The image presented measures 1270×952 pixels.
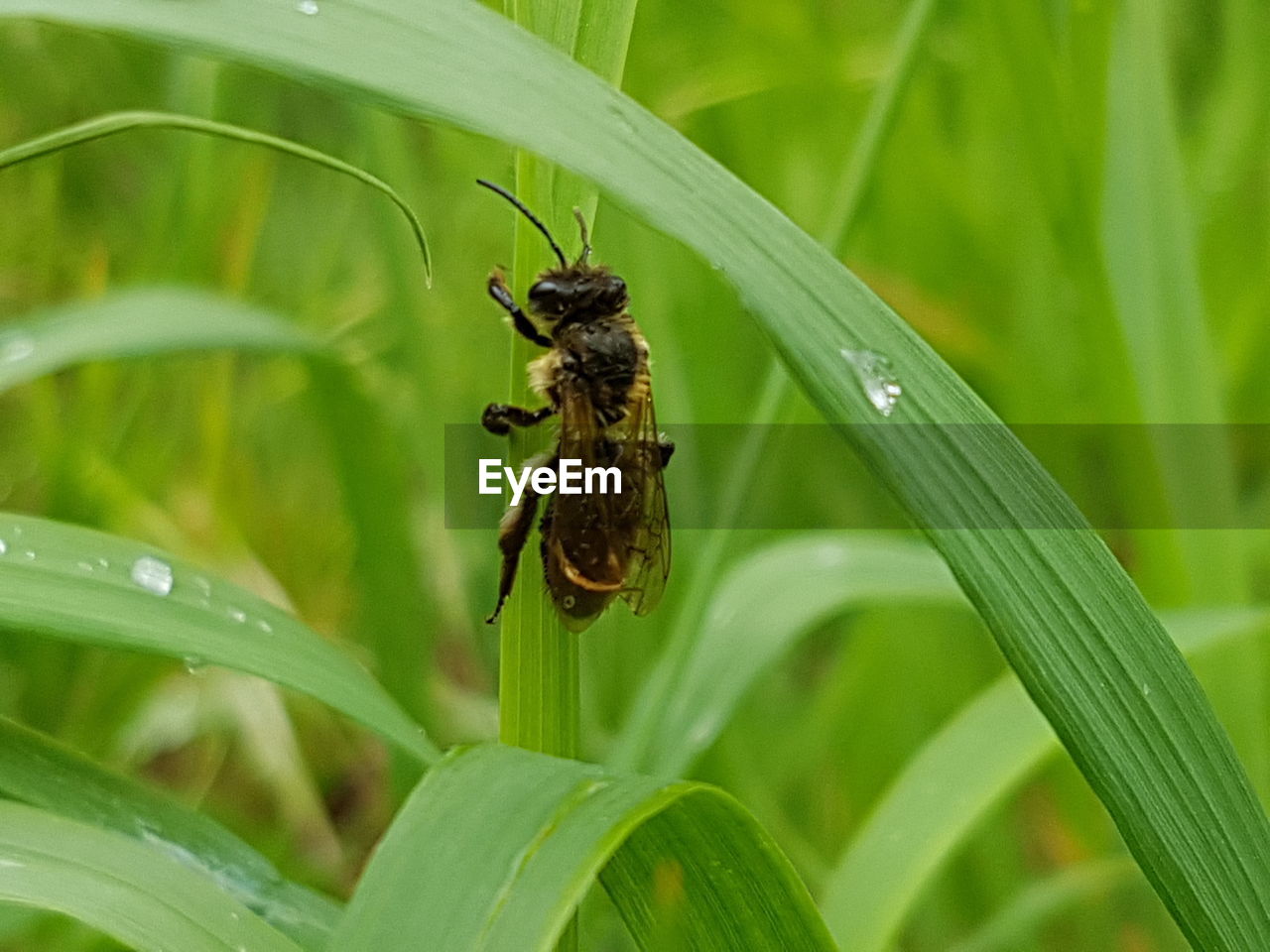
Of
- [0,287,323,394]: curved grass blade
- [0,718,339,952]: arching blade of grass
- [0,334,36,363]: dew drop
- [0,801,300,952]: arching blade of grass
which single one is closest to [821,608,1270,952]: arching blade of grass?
[0,718,339,952]: arching blade of grass

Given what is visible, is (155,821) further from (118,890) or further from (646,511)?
(646,511)

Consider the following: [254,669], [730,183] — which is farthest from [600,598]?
[730,183]

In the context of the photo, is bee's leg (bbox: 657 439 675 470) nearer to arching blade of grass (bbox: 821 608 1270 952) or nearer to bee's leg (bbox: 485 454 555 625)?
bee's leg (bbox: 485 454 555 625)

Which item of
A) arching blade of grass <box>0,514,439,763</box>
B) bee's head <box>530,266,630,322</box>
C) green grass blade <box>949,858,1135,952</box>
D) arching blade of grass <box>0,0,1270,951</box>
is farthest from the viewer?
green grass blade <box>949,858,1135,952</box>

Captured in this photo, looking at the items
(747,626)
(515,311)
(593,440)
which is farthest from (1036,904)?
(515,311)

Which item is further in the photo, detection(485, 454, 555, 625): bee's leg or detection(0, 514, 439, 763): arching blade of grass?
detection(485, 454, 555, 625): bee's leg

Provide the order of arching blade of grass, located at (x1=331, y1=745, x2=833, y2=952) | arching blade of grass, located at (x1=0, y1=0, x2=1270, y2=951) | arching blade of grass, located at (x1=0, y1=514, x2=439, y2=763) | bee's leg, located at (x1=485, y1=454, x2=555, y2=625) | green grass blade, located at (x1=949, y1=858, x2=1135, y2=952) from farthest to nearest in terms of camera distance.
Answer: green grass blade, located at (x1=949, y1=858, x2=1135, y2=952) → bee's leg, located at (x1=485, y1=454, x2=555, y2=625) → arching blade of grass, located at (x1=0, y1=514, x2=439, y2=763) → arching blade of grass, located at (x1=0, y1=0, x2=1270, y2=951) → arching blade of grass, located at (x1=331, y1=745, x2=833, y2=952)
